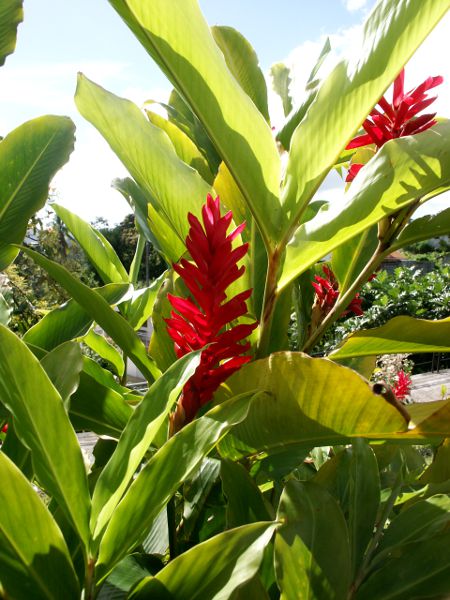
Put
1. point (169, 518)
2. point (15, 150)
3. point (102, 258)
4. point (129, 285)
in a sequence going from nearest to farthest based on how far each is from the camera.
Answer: point (169, 518) < point (15, 150) < point (129, 285) < point (102, 258)

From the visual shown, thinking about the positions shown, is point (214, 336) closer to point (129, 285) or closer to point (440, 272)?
point (129, 285)

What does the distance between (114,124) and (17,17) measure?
0.32 meters

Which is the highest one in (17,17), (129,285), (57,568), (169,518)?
(17,17)

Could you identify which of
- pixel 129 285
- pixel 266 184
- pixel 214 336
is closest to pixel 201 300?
pixel 214 336

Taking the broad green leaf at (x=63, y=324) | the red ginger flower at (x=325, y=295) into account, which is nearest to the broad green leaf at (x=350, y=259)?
the red ginger flower at (x=325, y=295)

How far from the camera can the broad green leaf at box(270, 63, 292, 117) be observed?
3.92ft

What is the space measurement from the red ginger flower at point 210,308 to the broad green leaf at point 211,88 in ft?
0.23

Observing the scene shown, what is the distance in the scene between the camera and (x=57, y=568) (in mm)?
513

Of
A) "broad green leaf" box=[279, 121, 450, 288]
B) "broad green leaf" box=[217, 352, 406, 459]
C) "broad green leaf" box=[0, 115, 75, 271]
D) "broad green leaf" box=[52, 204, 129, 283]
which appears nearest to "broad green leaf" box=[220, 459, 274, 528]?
"broad green leaf" box=[217, 352, 406, 459]

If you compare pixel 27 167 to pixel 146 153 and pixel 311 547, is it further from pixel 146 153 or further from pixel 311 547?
pixel 311 547

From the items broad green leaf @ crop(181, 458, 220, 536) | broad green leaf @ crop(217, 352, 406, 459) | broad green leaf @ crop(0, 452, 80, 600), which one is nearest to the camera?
broad green leaf @ crop(0, 452, 80, 600)

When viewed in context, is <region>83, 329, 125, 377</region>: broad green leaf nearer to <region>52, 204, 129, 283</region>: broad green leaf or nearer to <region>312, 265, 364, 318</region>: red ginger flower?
<region>52, 204, 129, 283</region>: broad green leaf

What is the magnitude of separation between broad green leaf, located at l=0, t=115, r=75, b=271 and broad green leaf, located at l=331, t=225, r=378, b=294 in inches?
19.1

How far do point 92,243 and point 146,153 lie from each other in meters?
0.62
